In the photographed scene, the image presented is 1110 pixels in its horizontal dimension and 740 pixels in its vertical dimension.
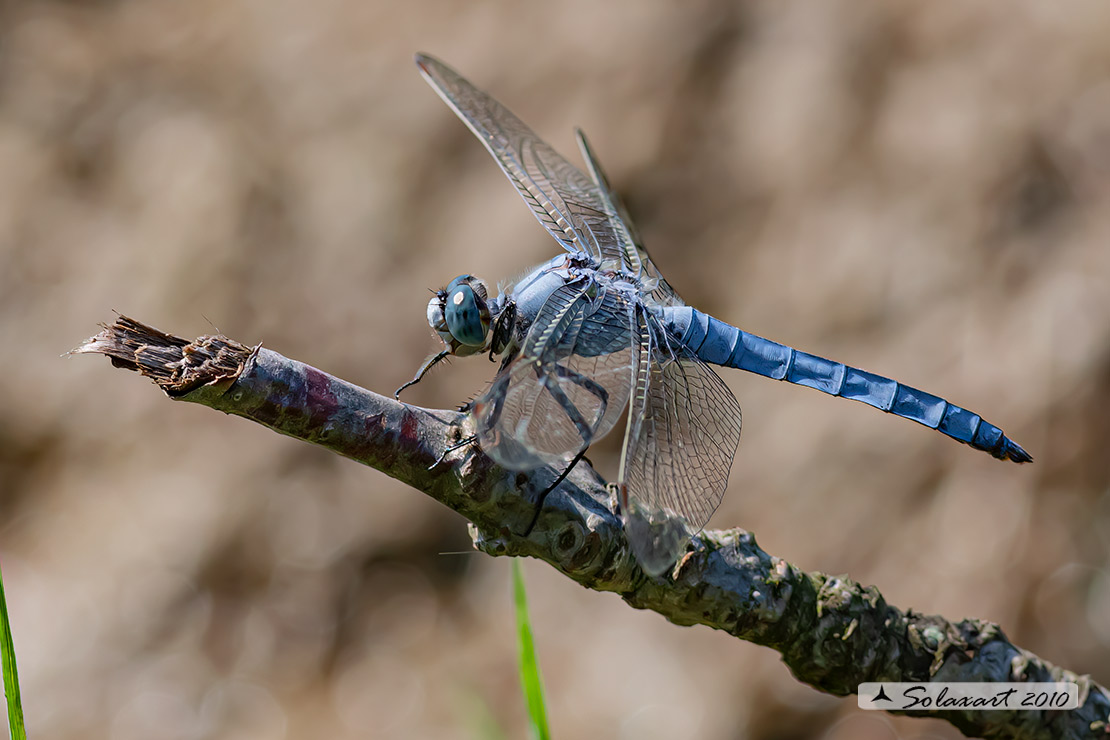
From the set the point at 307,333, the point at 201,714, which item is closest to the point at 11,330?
the point at 307,333

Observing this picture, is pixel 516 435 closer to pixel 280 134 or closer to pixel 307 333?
pixel 307 333

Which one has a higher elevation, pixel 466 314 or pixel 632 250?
pixel 632 250

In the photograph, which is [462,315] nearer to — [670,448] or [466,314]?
[466,314]

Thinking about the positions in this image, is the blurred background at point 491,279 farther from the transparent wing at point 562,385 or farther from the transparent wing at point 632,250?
the transparent wing at point 562,385

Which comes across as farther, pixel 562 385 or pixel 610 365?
pixel 610 365

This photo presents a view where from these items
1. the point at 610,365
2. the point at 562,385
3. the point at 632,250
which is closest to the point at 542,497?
the point at 562,385

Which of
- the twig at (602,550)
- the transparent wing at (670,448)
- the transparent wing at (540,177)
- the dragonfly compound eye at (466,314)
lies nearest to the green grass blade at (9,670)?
the twig at (602,550)
